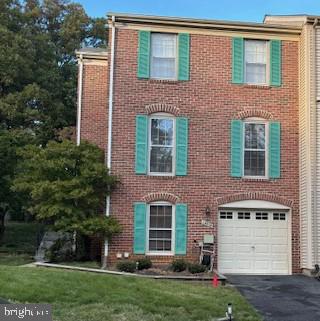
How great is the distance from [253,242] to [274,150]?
300 centimetres

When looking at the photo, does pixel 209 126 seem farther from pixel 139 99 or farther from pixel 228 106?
pixel 139 99

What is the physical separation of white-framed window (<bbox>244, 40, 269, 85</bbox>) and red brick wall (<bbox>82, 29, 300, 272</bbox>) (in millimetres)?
376

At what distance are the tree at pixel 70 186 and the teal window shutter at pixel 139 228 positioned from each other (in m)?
0.68

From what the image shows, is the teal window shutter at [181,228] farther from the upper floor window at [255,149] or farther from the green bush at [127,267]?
the upper floor window at [255,149]

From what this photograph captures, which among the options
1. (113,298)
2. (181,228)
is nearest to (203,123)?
(181,228)

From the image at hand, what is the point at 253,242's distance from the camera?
17.2 meters

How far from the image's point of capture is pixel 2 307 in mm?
6398

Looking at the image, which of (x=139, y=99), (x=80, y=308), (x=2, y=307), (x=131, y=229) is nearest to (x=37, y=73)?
(x=139, y=99)

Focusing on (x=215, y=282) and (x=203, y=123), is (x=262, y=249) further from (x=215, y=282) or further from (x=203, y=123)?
(x=203, y=123)

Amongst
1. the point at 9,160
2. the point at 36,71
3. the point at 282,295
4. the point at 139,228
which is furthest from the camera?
the point at 36,71

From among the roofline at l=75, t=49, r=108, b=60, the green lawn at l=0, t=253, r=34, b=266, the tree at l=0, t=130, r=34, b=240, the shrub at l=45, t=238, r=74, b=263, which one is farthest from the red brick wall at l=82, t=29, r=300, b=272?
the tree at l=0, t=130, r=34, b=240

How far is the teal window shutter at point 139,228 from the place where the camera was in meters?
16.4

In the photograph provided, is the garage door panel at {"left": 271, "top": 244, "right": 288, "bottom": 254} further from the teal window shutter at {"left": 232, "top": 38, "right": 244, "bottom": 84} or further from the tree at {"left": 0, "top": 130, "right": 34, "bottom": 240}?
the tree at {"left": 0, "top": 130, "right": 34, "bottom": 240}


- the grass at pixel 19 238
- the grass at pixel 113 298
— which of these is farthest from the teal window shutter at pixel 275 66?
the grass at pixel 19 238
